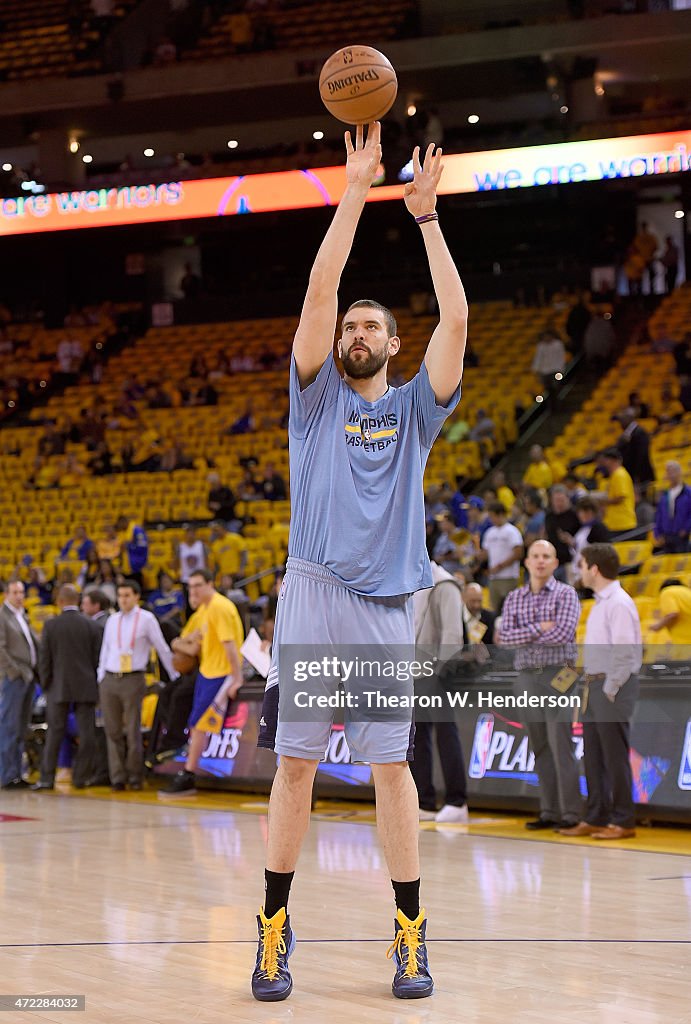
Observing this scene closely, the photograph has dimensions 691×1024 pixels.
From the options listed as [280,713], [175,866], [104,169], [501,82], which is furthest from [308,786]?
[104,169]

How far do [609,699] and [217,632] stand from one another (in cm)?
380

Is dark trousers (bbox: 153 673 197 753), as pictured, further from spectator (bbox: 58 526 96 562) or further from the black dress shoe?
spectator (bbox: 58 526 96 562)

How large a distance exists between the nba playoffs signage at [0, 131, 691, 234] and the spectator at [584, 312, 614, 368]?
2667 mm

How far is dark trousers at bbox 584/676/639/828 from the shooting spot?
8.43m

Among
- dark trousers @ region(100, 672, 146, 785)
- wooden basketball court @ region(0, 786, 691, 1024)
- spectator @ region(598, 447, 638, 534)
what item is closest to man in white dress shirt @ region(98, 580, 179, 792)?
dark trousers @ region(100, 672, 146, 785)

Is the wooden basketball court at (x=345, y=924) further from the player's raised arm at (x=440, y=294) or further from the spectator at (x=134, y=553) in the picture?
the spectator at (x=134, y=553)

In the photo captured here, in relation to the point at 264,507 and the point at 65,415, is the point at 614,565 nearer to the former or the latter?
the point at 264,507

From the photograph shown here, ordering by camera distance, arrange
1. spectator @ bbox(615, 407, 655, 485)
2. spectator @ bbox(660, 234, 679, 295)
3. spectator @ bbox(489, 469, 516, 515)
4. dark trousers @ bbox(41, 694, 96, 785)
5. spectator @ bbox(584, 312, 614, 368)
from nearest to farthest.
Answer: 1. dark trousers @ bbox(41, 694, 96, 785)
2. spectator @ bbox(615, 407, 655, 485)
3. spectator @ bbox(489, 469, 516, 515)
4. spectator @ bbox(584, 312, 614, 368)
5. spectator @ bbox(660, 234, 679, 295)

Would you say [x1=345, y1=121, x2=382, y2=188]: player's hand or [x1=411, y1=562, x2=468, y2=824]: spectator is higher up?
[x1=345, y1=121, x2=382, y2=188]: player's hand

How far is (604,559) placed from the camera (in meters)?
8.58

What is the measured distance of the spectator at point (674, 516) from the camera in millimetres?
13383

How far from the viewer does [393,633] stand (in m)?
4.33

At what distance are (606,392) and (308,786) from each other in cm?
1713

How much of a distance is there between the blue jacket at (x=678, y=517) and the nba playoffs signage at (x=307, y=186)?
8604 mm
